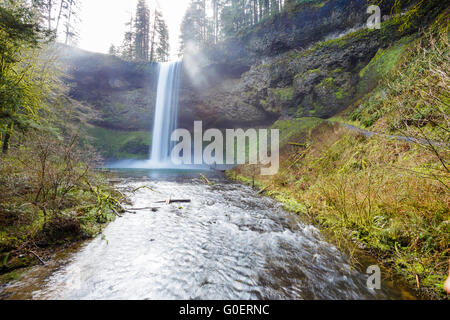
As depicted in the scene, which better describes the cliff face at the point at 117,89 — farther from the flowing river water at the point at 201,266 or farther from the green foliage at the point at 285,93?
the flowing river water at the point at 201,266

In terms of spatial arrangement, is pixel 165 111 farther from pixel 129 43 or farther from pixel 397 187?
pixel 397 187

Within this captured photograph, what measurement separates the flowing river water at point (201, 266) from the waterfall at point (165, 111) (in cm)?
2287

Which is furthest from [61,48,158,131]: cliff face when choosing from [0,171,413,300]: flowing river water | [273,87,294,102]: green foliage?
[0,171,413,300]: flowing river water

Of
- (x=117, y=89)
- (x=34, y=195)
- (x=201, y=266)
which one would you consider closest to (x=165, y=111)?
(x=117, y=89)

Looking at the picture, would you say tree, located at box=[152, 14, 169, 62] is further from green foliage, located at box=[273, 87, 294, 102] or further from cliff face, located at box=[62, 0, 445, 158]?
green foliage, located at box=[273, 87, 294, 102]

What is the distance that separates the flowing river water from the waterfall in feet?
75.0

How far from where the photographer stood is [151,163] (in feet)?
83.3

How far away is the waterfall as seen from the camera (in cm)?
2562

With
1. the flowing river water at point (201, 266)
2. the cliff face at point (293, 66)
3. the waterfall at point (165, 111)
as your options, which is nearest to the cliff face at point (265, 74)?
the cliff face at point (293, 66)

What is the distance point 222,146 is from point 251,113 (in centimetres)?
608

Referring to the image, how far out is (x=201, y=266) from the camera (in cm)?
311

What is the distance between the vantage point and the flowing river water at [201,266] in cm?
249
